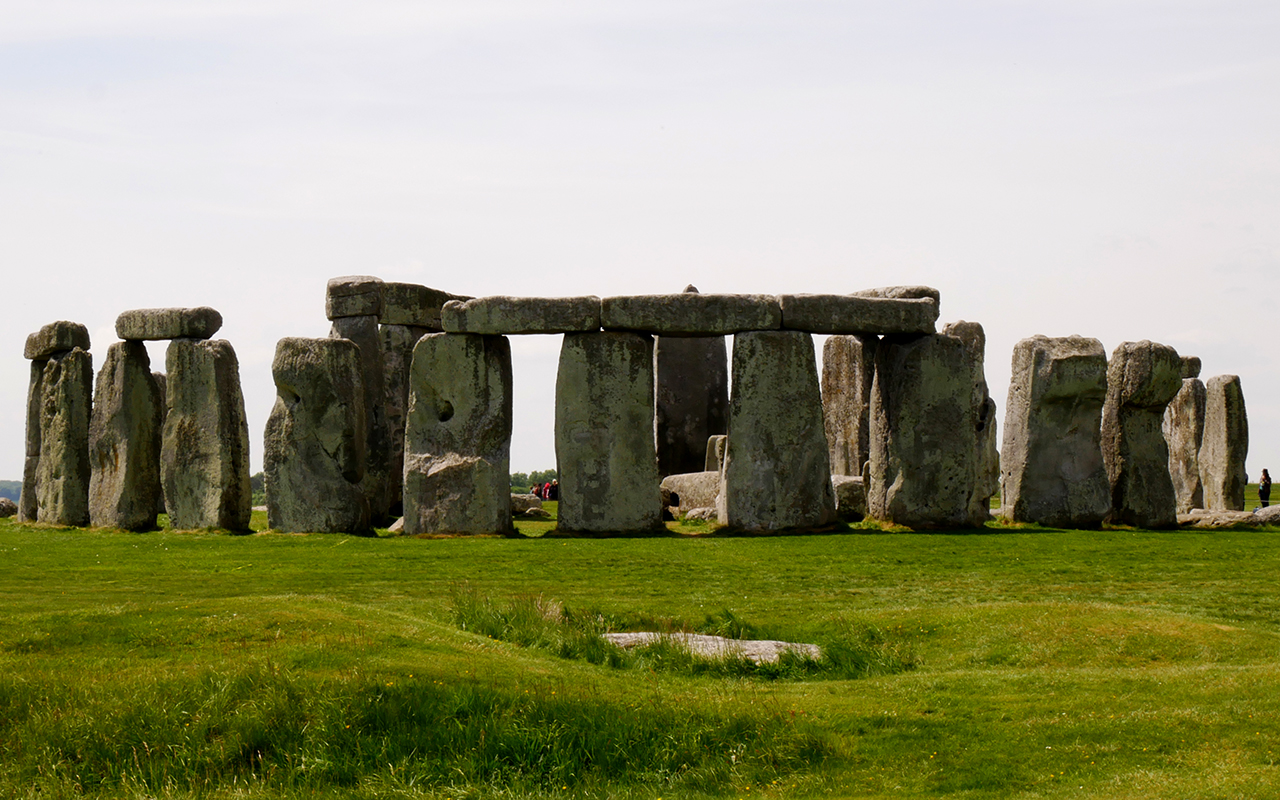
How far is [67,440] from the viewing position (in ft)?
75.8

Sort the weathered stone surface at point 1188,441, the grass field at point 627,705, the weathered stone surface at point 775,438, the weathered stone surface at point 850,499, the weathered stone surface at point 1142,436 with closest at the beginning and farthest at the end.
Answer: the grass field at point 627,705 → the weathered stone surface at point 775,438 → the weathered stone surface at point 1142,436 → the weathered stone surface at point 850,499 → the weathered stone surface at point 1188,441

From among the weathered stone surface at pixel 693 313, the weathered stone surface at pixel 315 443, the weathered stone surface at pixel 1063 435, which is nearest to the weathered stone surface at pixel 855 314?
the weathered stone surface at pixel 693 313

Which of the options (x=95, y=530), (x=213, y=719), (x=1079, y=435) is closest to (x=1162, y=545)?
(x=1079, y=435)

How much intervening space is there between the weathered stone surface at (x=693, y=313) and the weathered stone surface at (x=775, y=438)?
235 mm

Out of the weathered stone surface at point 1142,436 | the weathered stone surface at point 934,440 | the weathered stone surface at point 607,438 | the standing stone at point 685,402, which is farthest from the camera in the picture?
the standing stone at point 685,402

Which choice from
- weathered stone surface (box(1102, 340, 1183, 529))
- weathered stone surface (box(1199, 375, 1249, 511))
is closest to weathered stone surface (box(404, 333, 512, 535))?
weathered stone surface (box(1102, 340, 1183, 529))

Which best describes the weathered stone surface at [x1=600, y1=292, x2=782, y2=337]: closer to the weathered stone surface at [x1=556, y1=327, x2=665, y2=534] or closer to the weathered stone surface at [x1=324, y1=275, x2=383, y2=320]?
the weathered stone surface at [x1=556, y1=327, x2=665, y2=534]

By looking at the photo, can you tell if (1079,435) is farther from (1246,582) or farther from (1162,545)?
(1246,582)

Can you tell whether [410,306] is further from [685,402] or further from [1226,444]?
[1226,444]

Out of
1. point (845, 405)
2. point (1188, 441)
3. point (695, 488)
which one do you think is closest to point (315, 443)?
point (695, 488)

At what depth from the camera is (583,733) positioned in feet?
26.2

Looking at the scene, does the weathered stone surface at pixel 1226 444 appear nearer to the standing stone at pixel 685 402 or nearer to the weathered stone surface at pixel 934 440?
the weathered stone surface at pixel 934 440

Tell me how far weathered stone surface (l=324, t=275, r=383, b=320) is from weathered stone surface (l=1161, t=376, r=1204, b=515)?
16002 millimetres

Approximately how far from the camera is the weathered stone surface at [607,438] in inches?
791
